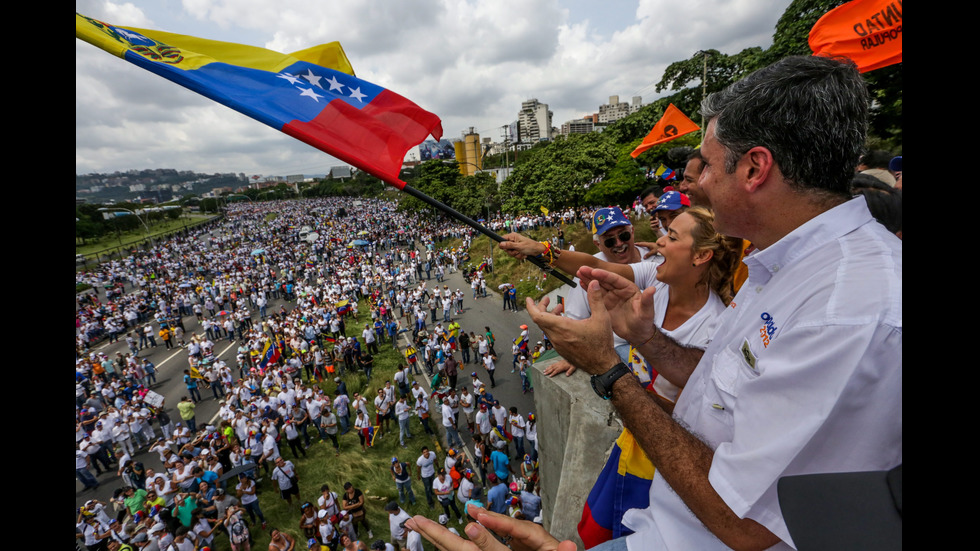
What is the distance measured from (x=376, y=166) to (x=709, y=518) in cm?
343

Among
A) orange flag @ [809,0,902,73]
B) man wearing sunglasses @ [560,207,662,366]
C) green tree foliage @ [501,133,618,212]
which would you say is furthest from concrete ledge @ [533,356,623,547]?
green tree foliage @ [501,133,618,212]

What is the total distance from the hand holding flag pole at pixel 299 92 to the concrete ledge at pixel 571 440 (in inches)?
75.8

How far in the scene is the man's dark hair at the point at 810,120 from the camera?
141 centimetres

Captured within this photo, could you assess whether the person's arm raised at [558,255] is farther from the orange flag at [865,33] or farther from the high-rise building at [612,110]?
the high-rise building at [612,110]

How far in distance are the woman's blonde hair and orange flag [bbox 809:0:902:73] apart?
5581 mm

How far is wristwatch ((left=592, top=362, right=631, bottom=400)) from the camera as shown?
1659 millimetres

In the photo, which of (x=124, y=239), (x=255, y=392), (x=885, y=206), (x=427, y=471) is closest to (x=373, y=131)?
(x=885, y=206)

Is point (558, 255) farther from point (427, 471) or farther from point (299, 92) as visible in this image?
point (427, 471)

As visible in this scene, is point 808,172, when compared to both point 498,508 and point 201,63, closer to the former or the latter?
point 201,63

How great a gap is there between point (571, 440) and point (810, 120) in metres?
3.47

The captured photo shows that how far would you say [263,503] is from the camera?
10.0 m

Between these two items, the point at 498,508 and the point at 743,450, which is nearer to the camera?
the point at 743,450

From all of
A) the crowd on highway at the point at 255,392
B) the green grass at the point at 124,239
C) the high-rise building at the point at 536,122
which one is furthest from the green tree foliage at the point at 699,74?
the high-rise building at the point at 536,122

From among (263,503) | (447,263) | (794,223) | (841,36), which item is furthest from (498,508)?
(447,263)
